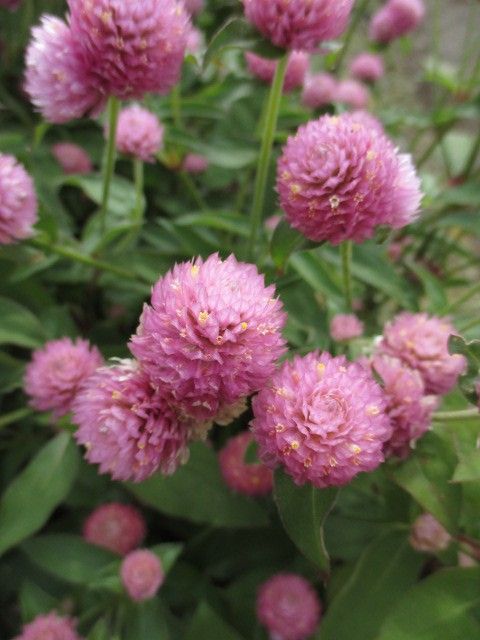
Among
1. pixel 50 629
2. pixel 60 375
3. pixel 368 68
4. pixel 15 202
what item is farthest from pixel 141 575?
pixel 368 68

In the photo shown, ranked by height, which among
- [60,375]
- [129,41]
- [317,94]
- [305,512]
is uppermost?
[317,94]

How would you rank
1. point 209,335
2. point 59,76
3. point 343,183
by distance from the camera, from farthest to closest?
point 59,76 < point 343,183 < point 209,335

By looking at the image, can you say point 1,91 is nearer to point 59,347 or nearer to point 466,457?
point 59,347

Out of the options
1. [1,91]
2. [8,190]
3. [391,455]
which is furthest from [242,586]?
[1,91]

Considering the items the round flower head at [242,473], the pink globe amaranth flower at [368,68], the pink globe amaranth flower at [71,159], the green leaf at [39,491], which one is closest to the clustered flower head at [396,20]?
the pink globe amaranth flower at [368,68]

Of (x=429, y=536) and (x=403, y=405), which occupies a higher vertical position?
(x=403, y=405)

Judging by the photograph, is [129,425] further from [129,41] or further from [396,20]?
[396,20]

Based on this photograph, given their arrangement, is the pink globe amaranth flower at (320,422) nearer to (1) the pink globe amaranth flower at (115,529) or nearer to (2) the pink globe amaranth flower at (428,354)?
(2) the pink globe amaranth flower at (428,354)
